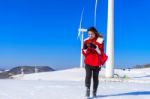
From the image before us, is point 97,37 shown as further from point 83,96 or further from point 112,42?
point 112,42

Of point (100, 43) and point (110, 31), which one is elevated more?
point (110, 31)

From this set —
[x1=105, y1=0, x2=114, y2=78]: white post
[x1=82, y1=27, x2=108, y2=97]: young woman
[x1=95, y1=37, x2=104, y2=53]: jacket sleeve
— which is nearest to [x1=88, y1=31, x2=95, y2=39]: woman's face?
[x1=82, y1=27, x2=108, y2=97]: young woman

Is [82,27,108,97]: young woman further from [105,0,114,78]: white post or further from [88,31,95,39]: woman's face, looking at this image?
[105,0,114,78]: white post

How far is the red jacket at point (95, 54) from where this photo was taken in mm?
12047

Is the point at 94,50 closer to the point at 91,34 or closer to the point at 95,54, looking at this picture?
the point at 95,54

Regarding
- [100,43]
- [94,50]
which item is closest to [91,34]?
[100,43]

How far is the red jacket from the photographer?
12.0 m

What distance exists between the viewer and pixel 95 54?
12086 millimetres

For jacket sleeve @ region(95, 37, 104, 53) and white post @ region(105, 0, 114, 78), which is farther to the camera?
white post @ region(105, 0, 114, 78)

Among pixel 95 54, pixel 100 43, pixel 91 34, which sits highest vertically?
pixel 91 34

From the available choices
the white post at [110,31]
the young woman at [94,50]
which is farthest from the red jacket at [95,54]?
the white post at [110,31]

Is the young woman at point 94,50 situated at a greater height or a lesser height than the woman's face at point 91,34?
lesser

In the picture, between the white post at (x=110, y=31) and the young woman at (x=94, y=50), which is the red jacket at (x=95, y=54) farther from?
the white post at (x=110, y=31)

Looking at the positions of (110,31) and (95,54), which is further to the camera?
(110,31)
